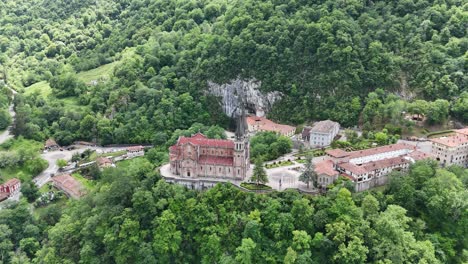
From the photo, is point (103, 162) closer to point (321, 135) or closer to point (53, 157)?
point (53, 157)

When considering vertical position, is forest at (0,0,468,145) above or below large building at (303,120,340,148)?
above

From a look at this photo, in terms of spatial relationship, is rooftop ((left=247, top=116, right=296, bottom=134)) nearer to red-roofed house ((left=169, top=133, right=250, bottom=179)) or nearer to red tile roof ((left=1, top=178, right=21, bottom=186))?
red-roofed house ((left=169, top=133, right=250, bottom=179))

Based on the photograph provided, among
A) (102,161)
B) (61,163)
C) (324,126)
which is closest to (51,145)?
(61,163)

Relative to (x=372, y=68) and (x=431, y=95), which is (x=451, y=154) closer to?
(x=431, y=95)

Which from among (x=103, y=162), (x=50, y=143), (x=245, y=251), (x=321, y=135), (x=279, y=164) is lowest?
(x=245, y=251)

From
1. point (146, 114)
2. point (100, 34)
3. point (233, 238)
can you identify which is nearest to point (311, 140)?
point (233, 238)

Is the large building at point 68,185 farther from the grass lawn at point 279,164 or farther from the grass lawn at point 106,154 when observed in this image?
the grass lawn at point 279,164

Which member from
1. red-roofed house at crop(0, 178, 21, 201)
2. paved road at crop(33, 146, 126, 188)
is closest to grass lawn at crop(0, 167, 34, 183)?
paved road at crop(33, 146, 126, 188)
